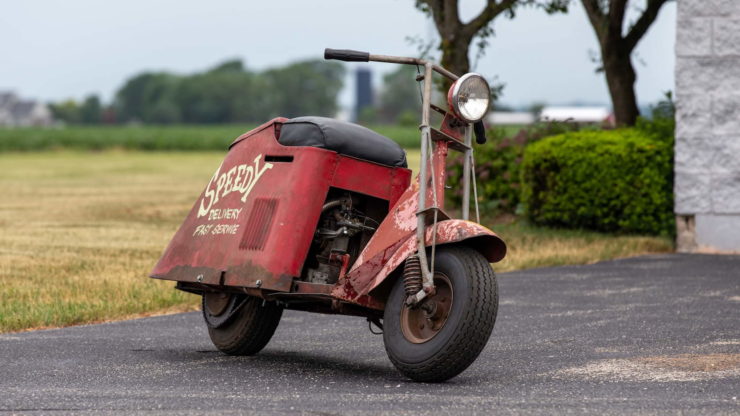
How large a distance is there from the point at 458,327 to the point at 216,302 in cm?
214

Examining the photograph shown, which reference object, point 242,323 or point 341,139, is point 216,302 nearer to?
point 242,323

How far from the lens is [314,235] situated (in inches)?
275

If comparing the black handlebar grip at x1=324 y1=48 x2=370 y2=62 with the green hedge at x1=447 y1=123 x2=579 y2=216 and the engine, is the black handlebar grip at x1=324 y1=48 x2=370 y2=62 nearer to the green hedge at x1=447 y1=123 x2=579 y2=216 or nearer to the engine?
the engine

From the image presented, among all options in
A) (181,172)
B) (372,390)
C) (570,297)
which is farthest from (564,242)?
(181,172)

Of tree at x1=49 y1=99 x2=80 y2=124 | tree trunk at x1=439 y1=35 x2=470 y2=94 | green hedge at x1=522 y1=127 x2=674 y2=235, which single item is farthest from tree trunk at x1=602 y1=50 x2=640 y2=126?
tree at x1=49 y1=99 x2=80 y2=124

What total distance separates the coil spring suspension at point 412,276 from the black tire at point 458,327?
0.33 feet

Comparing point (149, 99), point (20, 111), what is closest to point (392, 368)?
point (149, 99)

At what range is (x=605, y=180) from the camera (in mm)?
14570

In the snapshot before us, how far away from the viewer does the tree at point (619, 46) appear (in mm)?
17812

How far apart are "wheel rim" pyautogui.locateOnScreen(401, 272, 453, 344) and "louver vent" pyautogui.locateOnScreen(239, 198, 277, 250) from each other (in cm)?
105

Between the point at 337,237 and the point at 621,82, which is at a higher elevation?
the point at 621,82

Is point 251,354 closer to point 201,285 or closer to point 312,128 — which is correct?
point 201,285

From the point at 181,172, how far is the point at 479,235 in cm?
3169

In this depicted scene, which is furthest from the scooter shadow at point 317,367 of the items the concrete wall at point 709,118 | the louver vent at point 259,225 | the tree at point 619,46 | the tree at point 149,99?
the tree at point 149,99
